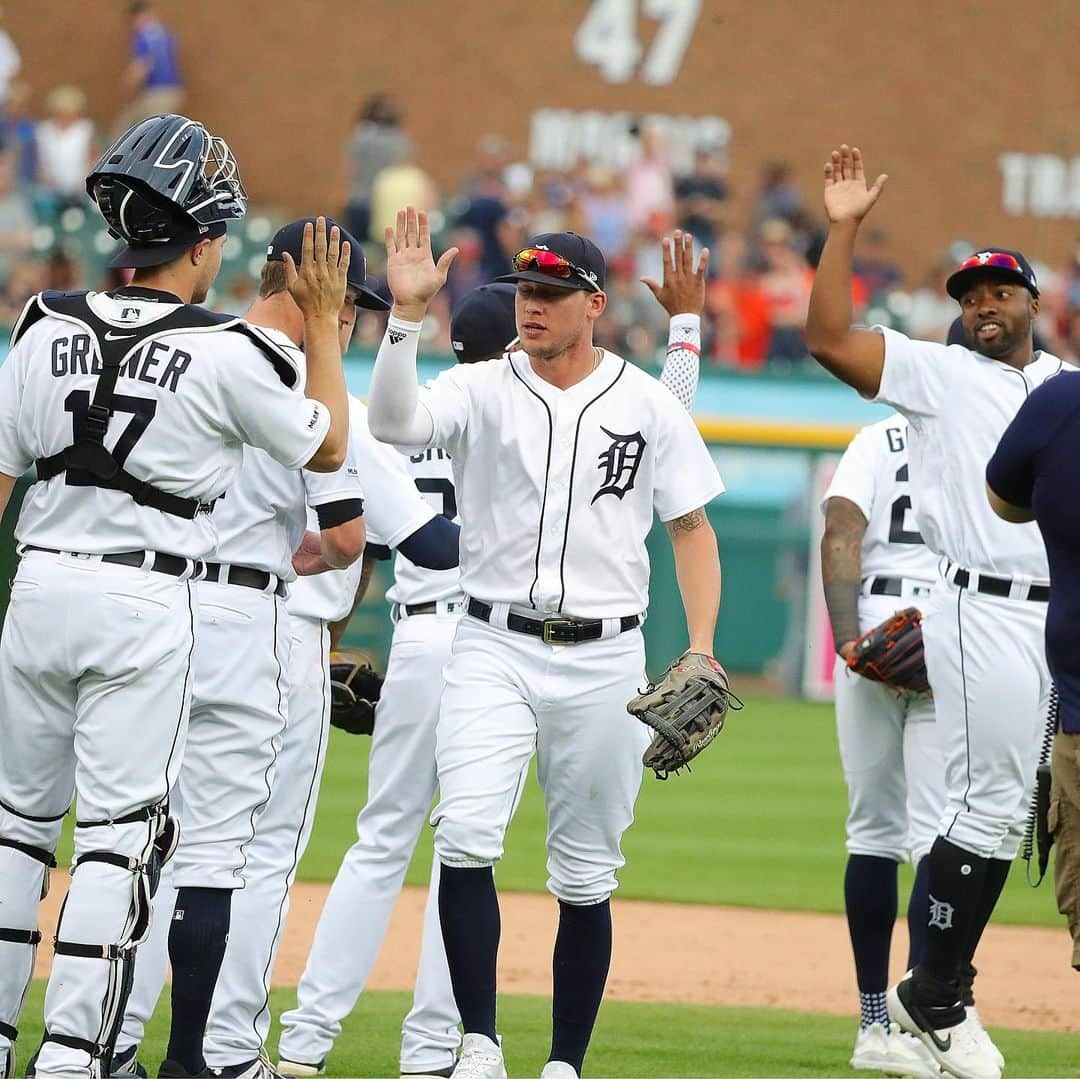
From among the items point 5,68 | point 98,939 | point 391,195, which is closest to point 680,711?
point 98,939

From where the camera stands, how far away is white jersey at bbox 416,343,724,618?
516 centimetres

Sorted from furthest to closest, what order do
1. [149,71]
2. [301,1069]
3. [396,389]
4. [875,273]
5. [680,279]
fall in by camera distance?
[149,71]
[875,273]
[680,279]
[301,1069]
[396,389]

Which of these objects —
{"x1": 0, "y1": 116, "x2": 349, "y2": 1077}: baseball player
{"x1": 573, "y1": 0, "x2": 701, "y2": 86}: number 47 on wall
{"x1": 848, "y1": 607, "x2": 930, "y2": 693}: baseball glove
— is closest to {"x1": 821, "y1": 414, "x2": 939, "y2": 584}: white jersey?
{"x1": 848, "y1": 607, "x2": 930, "y2": 693}: baseball glove

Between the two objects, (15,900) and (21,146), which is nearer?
(15,900)

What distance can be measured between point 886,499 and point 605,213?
12.7 meters

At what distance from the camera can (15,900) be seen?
4.43 m

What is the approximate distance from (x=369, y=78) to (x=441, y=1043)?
18968mm

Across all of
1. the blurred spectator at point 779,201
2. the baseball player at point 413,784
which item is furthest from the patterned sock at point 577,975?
the blurred spectator at point 779,201

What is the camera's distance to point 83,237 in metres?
15.9

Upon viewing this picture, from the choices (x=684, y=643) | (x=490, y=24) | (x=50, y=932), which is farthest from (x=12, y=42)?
(x=50, y=932)

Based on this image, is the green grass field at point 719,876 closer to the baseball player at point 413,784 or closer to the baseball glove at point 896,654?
the baseball player at point 413,784

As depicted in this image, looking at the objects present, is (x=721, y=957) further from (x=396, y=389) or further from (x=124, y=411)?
(x=124, y=411)

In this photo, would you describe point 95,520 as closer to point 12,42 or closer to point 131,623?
point 131,623

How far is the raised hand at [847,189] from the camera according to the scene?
5.17m
